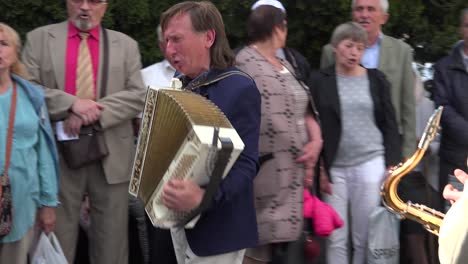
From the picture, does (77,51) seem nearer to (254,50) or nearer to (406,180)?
(254,50)

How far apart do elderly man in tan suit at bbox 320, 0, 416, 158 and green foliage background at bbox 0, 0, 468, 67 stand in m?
0.69

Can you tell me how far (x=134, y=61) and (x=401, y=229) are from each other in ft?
7.34

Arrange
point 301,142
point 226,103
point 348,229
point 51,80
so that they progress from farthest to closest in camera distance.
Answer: point 348,229
point 51,80
point 301,142
point 226,103

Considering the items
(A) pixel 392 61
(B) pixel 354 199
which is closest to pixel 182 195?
(B) pixel 354 199

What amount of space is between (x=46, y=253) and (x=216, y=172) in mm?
2395

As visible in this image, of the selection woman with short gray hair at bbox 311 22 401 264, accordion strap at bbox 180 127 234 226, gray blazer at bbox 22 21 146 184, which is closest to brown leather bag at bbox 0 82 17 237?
gray blazer at bbox 22 21 146 184

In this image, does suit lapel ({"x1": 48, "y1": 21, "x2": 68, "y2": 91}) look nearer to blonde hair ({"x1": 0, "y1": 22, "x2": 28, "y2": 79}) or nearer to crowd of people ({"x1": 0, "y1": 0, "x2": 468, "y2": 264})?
crowd of people ({"x1": 0, "y1": 0, "x2": 468, "y2": 264})

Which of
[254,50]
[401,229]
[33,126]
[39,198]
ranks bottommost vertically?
[401,229]

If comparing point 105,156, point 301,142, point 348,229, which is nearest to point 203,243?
point 301,142

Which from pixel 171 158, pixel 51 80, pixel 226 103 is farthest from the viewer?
pixel 51 80

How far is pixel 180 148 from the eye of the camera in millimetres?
3633

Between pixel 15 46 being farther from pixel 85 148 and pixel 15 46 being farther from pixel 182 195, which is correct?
pixel 182 195

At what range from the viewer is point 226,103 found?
396 cm

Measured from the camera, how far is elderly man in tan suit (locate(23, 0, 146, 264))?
595 centimetres
